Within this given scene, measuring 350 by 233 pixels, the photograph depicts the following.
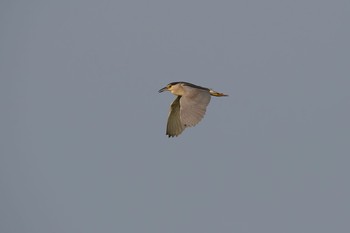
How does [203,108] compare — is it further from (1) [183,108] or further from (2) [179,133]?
(2) [179,133]

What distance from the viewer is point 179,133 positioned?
29078 millimetres

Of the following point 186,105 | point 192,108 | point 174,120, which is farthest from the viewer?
point 174,120

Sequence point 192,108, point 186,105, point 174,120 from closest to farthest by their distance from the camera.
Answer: point 192,108
point 186,105
point 174,120

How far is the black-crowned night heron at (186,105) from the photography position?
26.5 metres

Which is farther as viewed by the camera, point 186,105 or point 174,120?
point 174,120

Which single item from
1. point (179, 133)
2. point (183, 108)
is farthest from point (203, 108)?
point (179, 133)

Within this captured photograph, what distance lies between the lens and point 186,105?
26.7 meters

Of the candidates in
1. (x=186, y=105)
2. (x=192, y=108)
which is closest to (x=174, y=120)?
(x=186, y=105)

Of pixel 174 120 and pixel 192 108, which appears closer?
pixel 192 108

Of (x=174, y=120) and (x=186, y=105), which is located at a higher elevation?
(x=186, y=105)

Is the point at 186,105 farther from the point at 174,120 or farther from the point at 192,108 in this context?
the point at 174,120

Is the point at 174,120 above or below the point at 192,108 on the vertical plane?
below

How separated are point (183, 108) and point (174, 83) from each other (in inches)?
116

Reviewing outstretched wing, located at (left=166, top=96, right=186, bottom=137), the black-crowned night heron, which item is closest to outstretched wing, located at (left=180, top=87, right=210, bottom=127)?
the black-crowned night heron
